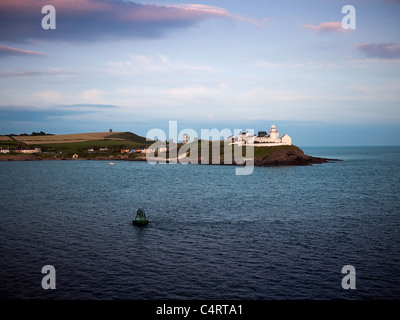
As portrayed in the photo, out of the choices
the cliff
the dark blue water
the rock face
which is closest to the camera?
the dark blue water

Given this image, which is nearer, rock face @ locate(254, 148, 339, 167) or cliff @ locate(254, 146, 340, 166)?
rock face @ locate(254, 148, 339, 167)

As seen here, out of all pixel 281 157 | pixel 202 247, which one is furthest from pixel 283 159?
pixel 202 247

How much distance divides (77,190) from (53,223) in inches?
1579

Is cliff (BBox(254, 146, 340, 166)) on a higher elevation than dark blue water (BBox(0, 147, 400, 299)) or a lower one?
higher

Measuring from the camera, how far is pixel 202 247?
135 feet

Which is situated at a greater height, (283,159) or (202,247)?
(283,159)

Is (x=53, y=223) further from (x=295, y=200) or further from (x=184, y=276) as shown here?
(x=295, y=200)

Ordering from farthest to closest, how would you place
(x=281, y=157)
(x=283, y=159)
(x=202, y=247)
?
1. (x=281, y=157)
2. (x=283, y=159)
3. (x=202, y=247)

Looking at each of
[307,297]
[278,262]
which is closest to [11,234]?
[278,262]

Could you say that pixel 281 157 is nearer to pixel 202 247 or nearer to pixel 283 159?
pixel 283 159

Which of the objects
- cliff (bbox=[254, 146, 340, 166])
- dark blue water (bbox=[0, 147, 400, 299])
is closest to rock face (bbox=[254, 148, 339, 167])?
cliff (bbox=[254, 146, 340, 166])

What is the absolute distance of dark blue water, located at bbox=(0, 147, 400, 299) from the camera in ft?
99.1

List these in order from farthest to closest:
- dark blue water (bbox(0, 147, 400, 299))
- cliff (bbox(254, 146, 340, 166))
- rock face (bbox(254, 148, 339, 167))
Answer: cliff (bbox(254, 146, 340, 166))
rock face (bbox(254, 148, 339, 167))
dark blue water (bbox(0, 147, 400, 299))

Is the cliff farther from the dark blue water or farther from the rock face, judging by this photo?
the dark blue water
